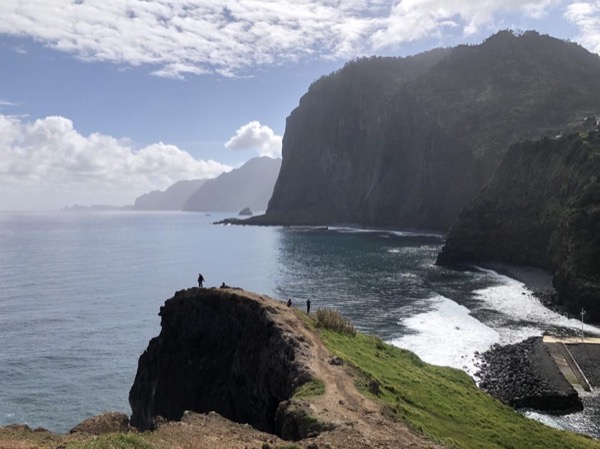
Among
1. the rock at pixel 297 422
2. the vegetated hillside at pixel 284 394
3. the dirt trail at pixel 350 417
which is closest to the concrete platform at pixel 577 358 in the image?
the vegetated hillside at pixel 284 394

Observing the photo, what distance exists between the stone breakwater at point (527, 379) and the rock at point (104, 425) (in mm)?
31433

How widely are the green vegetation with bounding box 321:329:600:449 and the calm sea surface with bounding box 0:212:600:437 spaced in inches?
374

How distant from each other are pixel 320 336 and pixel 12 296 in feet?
247

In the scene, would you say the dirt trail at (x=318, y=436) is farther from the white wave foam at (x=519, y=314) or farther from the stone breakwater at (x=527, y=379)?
the white wave foam at (x=519, y=314)

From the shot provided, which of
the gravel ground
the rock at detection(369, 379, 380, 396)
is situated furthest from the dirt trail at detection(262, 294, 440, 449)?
the gravel ground

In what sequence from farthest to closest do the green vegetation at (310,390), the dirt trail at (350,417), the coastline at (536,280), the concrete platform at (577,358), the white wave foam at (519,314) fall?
the coastline at (536,280)
the white wave foam at (519,314)
the concrete platform at (577,358)
the green vegetation at (310,390)
the dirt trail at (350,417)

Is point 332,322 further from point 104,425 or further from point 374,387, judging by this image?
point 104,425

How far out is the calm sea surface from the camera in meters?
47.8

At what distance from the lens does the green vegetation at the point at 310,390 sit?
24469 mm

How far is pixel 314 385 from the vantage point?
25.4 meters

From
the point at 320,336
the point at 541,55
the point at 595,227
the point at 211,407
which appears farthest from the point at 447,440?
the point at 541,55

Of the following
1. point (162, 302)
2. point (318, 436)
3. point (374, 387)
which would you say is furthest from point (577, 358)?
point (162, 302)

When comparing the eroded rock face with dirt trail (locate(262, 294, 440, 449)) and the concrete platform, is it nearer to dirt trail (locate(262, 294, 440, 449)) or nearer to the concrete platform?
dirt trail (locate(262, 294, 440, 449))

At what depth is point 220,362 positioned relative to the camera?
3650 centimetres
